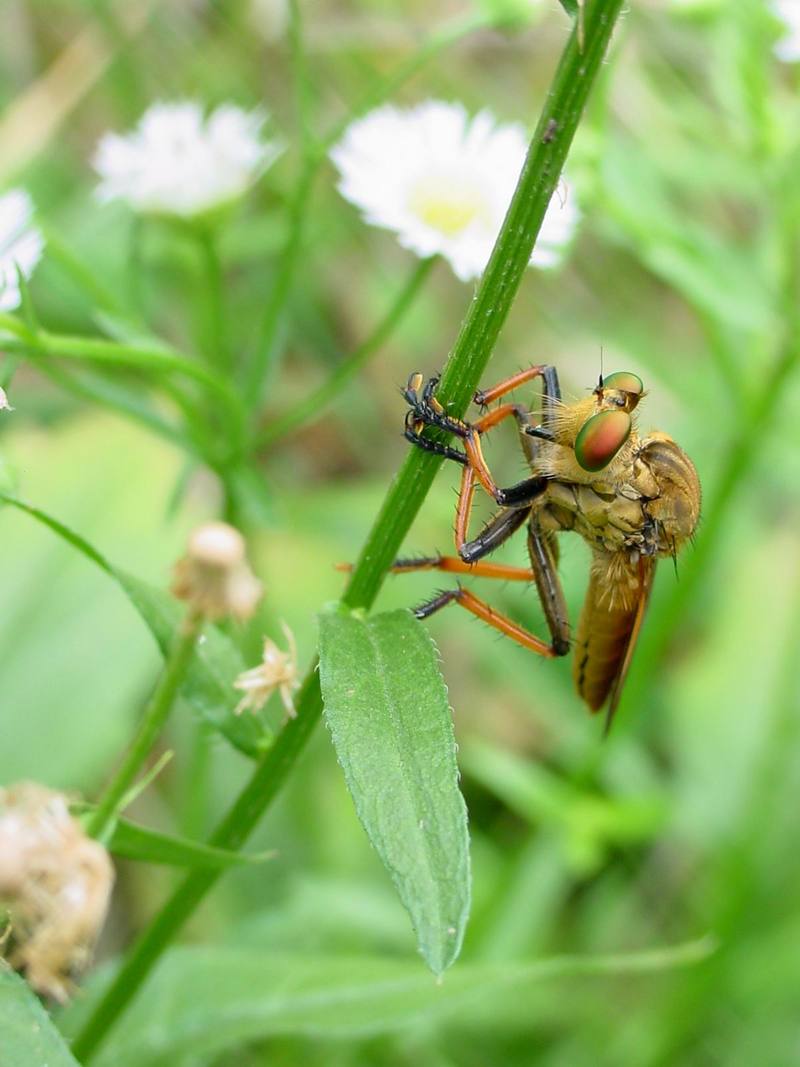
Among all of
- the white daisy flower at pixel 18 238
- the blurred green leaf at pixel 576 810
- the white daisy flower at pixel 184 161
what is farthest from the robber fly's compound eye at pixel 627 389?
the blurred green leaf at pixel 576 810

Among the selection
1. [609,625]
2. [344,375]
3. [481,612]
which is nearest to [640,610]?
[609,625]

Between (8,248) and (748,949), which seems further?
(748,949)

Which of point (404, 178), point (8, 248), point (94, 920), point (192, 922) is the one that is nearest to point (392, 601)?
point (192, 922)

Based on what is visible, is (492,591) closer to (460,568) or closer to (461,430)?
(460,568)

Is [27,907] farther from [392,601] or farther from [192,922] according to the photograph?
[392,601]

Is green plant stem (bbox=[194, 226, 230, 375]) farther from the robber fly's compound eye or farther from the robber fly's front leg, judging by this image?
the robber fly's compound eye

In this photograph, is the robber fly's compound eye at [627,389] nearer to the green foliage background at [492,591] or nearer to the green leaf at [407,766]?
the green foliage background at [492,591]
